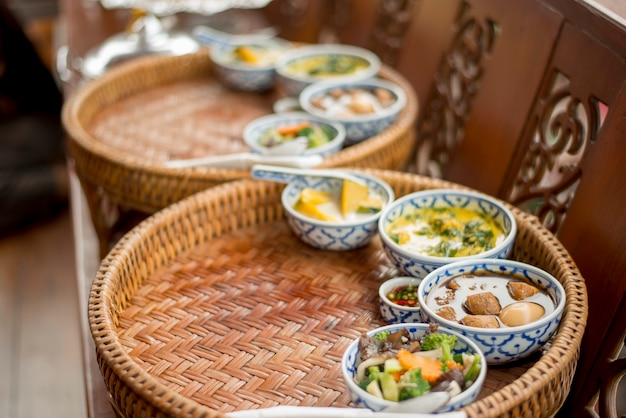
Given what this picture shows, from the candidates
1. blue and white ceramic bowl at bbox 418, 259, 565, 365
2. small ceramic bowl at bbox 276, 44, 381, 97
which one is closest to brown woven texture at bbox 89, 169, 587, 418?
blue and white ceramic bowl at bbox 418, 259, 565, 365

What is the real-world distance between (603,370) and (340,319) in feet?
1.45

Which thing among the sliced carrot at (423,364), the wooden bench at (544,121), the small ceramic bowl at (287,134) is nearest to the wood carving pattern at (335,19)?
the wooden bench at (544,121)

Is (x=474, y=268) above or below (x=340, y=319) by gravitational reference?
above

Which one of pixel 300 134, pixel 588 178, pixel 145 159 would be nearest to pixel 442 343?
pixel 588 178

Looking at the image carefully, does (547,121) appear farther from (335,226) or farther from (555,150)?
(335,226)

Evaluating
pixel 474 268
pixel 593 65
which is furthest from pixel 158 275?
pixel 593 65

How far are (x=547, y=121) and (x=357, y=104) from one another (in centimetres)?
54

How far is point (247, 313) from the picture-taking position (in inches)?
48.9

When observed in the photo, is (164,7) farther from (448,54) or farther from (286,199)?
(286,199)

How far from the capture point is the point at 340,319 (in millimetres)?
1226

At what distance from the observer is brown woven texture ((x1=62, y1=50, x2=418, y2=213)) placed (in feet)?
4.97

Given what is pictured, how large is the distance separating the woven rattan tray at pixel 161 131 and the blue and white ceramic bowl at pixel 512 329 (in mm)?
518

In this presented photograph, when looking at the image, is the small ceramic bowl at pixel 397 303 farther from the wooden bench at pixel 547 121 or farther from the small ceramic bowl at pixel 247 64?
the small ceramic bowl at pixel 247 64

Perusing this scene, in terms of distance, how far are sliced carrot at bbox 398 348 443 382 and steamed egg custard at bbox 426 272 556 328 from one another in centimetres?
11
